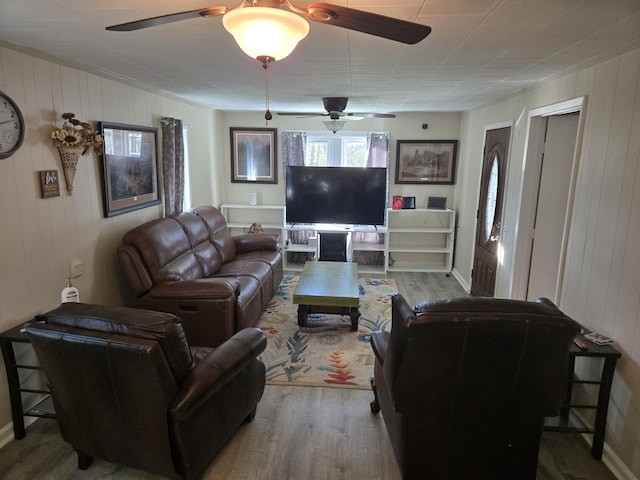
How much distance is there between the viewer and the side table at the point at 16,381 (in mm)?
2367

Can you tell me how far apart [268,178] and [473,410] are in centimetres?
515

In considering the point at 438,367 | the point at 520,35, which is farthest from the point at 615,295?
the point at 520,35

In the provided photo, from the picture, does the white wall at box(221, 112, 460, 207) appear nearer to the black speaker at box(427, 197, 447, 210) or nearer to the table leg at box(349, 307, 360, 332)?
the black speaker at box(427, 197, 447, 210)

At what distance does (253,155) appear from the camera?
21.0 feet

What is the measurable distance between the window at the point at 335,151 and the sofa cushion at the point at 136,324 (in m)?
4.80

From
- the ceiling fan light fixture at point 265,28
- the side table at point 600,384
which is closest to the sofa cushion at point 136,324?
the ceiling fan light fixture at point 265,28

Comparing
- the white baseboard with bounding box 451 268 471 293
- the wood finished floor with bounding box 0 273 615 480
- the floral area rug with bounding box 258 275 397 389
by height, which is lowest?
the wood finished floor with bounding box 0 273 615 480

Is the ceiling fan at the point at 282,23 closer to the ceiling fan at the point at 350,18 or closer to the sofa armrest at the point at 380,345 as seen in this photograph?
the ceiling fan at the point at 350,18

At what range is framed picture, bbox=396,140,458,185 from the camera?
20.2 ft

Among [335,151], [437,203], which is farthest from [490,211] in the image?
[335,151]

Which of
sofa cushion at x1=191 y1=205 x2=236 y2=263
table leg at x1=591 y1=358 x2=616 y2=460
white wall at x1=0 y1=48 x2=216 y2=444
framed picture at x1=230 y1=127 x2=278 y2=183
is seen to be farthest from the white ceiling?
framed picture at x1=230 y1=127 x2=278 y2=183

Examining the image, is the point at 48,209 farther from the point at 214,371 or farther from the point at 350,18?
the point at 350,18

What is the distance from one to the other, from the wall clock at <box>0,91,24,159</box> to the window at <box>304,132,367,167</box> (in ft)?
13.8

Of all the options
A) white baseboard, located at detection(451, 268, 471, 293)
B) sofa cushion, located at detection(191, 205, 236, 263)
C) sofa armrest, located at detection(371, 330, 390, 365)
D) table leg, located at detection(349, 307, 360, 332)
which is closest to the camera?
sofa armrest, located at detection(371, 330, 390, 365)
